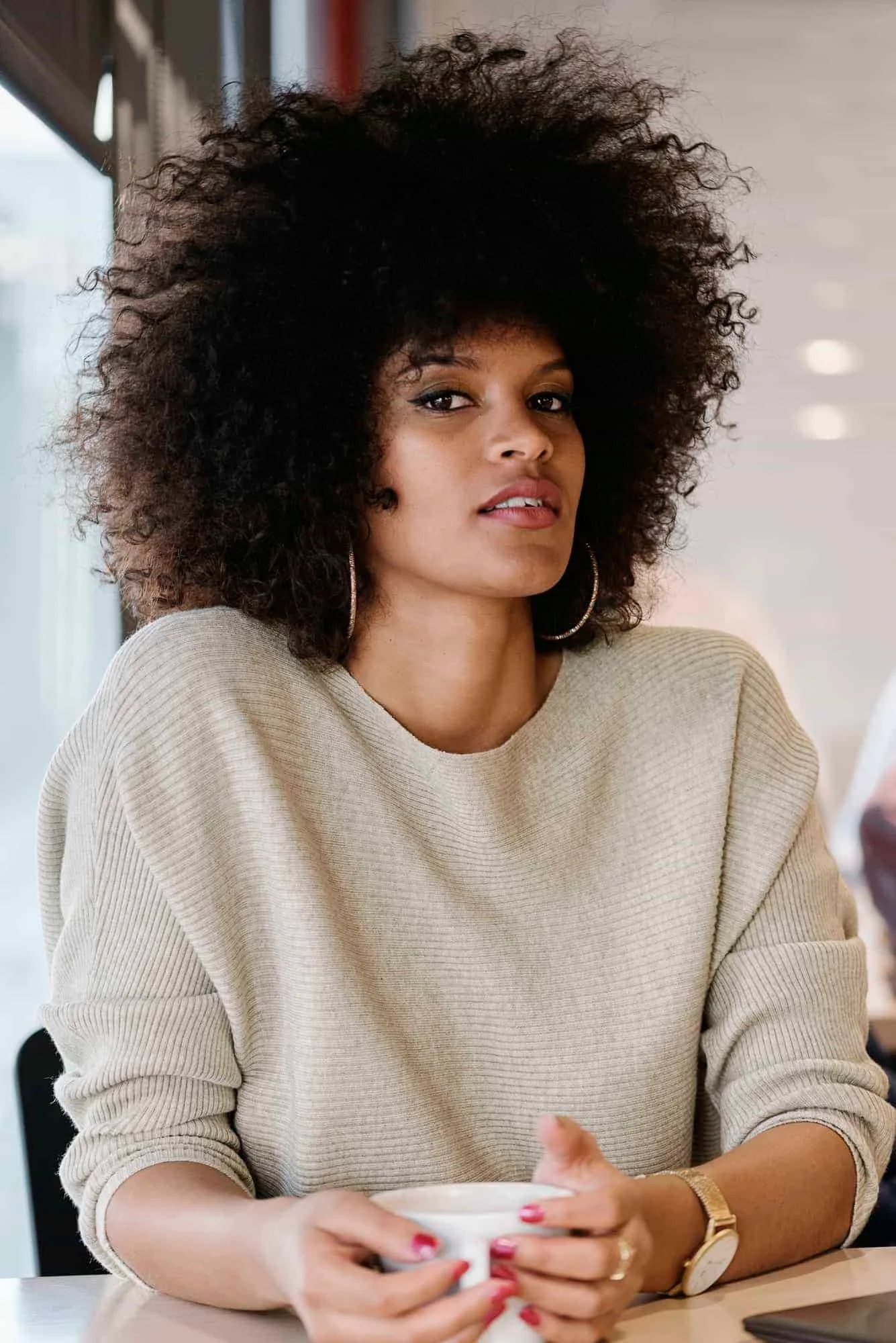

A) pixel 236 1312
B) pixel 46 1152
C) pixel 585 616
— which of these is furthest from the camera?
pixel 585 616

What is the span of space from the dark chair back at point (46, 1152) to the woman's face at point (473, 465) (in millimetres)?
540

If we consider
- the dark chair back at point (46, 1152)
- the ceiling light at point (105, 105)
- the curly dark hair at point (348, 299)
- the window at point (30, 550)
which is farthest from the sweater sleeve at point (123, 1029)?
the ceiling light at point (105, 105)

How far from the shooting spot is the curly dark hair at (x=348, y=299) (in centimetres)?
145

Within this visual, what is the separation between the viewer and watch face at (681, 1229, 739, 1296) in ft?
3.59

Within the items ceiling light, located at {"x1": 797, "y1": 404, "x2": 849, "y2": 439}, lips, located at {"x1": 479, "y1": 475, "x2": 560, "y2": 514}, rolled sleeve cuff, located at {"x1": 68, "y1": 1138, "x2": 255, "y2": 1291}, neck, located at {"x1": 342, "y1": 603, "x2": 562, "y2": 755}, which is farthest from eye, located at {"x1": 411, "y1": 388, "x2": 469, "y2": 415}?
ceiling light, located at {"x1": 797, "y1": 404, "x2": 849, "y2": 439}

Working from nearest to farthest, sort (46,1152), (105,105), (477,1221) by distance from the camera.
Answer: (477,1221) < (46,1152) < (105,105)

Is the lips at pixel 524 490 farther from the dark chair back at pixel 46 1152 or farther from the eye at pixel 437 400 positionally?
the dark chair back at pixel 46 1152

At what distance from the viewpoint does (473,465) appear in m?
1.40

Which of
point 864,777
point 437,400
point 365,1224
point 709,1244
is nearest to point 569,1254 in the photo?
point 365,1224

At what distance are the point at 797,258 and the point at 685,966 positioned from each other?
291cm

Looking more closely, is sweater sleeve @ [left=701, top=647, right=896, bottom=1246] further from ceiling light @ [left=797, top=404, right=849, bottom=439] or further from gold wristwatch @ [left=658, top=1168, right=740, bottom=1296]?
ceiling light @ [left=797, top=404, right=849, bottom=439]

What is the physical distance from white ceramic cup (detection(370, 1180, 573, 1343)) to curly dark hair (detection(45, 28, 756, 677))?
64 centimetres

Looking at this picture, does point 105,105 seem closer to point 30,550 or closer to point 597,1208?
point 30,550

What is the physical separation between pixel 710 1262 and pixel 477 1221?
0.35 m
